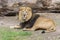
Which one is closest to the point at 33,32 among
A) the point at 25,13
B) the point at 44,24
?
the point at 44,24

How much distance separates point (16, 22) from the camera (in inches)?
353

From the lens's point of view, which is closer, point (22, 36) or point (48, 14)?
point (22, 36)

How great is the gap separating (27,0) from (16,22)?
123 cm

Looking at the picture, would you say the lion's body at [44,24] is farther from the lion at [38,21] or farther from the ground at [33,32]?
the ground at [33,32]

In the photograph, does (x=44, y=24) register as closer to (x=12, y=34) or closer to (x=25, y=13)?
(x=25, y=13)

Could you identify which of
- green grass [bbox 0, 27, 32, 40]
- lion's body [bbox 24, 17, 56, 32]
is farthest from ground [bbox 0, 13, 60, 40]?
lion's body [bbox 24, 17, 56, 32]

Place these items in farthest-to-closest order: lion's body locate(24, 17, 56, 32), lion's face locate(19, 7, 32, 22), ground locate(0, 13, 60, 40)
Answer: lion's face locate(19, 7, 32, 22) < lion's body locate(24, 17, 56, 32) < ground locate(0, 13, 60, 40)

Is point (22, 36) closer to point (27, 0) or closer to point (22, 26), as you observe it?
point (22, 26)

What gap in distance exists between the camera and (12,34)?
7.02 meters

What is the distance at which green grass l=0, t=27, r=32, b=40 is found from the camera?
6.59 meters

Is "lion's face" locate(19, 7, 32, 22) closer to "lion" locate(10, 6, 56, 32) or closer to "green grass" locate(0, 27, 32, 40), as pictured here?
"lion" locate(10, 6, 56, 32)

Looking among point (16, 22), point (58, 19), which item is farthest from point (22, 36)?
point (58, 19)

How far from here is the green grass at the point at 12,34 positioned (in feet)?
21.6

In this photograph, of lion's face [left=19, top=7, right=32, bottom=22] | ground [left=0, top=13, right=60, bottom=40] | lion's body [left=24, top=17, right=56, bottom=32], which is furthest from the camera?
lion's face [left=19, top=7, right=32, bottom=22]
